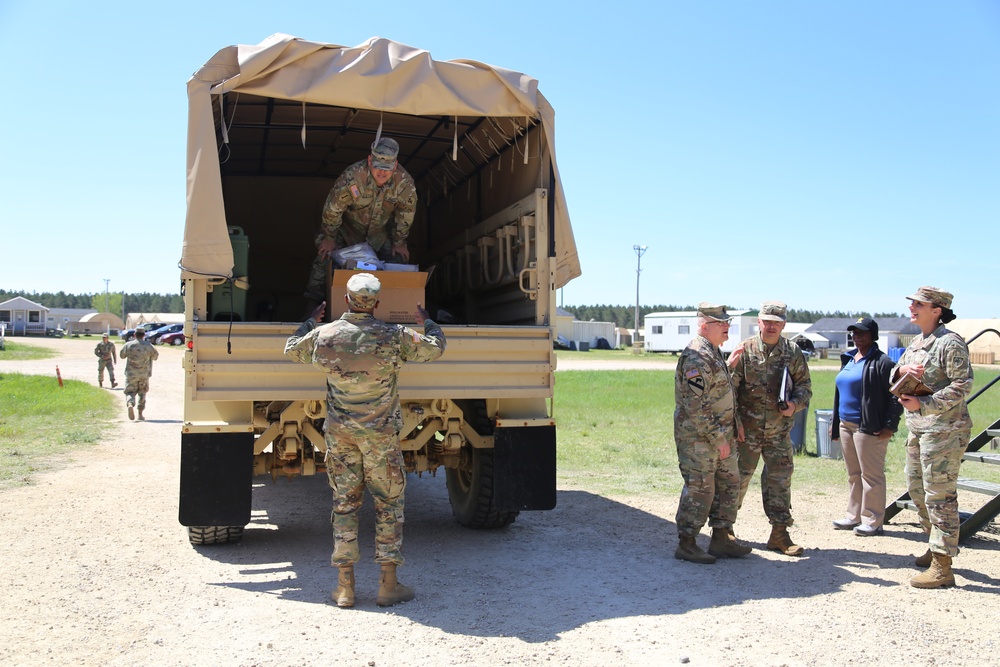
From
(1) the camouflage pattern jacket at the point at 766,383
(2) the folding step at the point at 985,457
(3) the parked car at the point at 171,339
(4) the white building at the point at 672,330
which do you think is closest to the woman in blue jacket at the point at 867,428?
(2) the folding step at the point at 985,457

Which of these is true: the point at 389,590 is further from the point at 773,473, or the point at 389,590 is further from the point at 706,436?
the point at 773,473

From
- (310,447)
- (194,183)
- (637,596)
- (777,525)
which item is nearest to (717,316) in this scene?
(777,525)

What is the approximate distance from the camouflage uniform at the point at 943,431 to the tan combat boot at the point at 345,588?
3492 mm

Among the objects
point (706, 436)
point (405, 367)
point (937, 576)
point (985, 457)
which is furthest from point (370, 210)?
point (985, 457)

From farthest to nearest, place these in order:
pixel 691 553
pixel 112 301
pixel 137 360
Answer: pixel 112 301, pixel 137 360, pixel 691 553

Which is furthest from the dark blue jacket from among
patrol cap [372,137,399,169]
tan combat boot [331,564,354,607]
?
tan combat boot [331,564,354,607]

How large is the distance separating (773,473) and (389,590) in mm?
2865

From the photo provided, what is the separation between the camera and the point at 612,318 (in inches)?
5221

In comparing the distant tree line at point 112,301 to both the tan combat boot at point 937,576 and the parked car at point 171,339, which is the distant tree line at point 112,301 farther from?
the tan combat boot at point 937,576

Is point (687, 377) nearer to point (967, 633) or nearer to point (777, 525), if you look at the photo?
point (777, 525)

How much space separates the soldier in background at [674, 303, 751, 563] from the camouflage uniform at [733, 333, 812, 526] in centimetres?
29

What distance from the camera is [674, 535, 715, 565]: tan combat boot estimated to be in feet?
18.4

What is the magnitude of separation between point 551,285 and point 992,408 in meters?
16.3

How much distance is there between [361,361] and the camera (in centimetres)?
464
